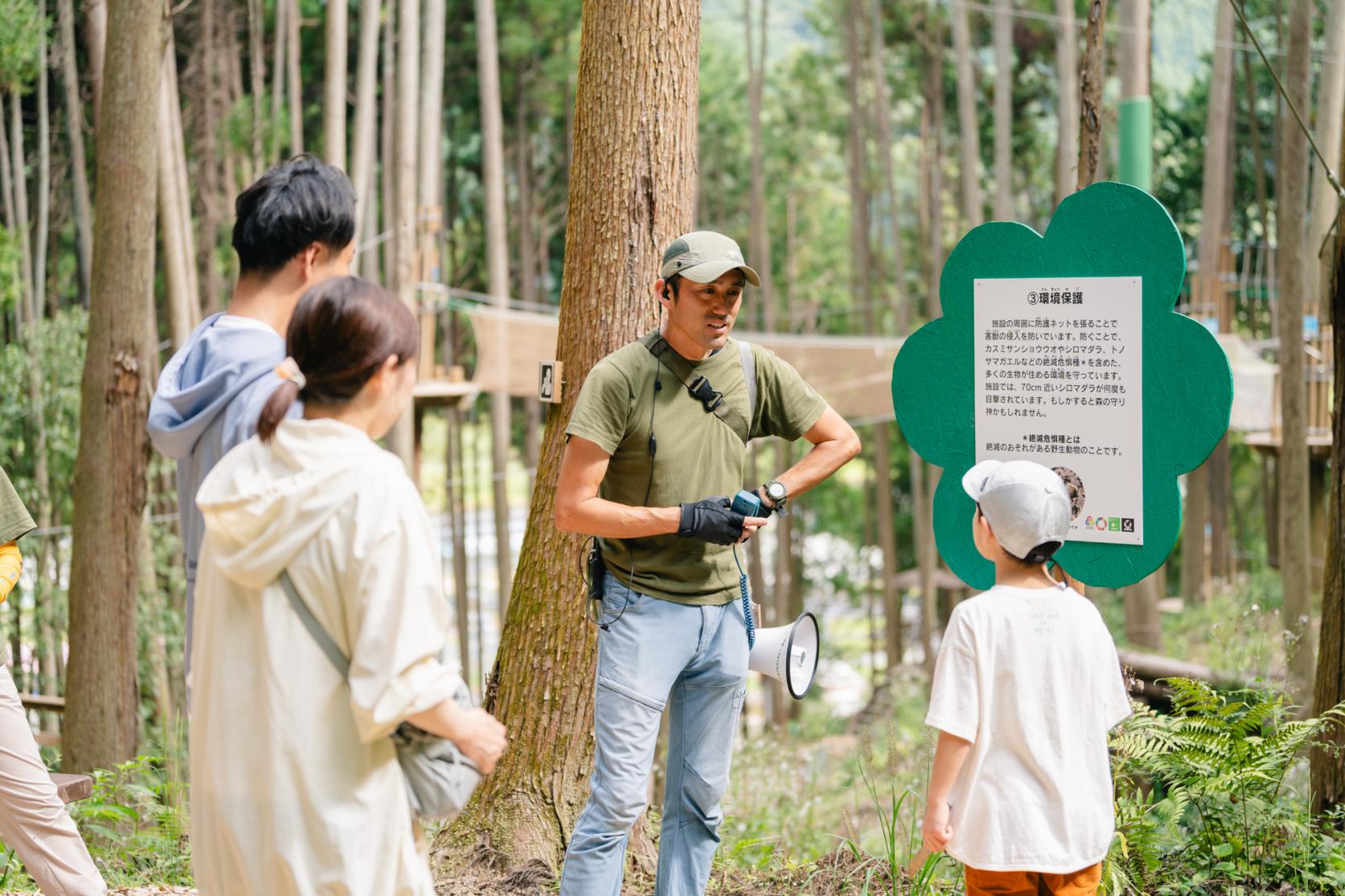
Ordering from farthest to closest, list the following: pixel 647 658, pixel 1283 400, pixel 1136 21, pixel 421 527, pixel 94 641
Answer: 1. pixel 1136 21
2. pixel 1283 400
3. pixel 94 641
4. pixel 647 658
5. pixel 421 527

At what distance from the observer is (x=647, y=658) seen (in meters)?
2.62

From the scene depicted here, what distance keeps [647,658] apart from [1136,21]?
8609mm

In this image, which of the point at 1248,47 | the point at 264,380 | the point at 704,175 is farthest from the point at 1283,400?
the point at 704,175

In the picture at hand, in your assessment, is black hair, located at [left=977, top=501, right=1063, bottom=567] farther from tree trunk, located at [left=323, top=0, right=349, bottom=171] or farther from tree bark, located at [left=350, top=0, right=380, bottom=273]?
tree bark, located at [left=350, top=0, right=380, bottom=273]

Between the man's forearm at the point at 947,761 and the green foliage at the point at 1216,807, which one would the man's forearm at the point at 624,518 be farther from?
the green foliage at the point at 1216,807

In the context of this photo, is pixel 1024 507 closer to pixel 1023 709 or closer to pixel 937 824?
pixel 1023 709

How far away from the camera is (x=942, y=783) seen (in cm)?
214

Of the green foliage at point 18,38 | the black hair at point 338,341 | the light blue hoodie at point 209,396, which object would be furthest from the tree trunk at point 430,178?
the black hair at point 338,341

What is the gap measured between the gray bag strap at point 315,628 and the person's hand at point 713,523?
0.96 metres

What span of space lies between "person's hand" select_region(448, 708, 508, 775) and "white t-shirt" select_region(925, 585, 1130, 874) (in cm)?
79

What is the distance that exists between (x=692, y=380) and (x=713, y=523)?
35cm

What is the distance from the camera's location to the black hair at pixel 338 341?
172 cm

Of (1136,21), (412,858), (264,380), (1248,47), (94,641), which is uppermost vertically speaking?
(1248,47)

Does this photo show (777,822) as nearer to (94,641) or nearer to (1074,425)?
(94,641)
